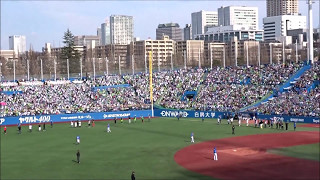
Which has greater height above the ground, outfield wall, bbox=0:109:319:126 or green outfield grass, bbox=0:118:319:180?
outfield wall, bbox=0:109:319:126

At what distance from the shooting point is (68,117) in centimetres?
6619

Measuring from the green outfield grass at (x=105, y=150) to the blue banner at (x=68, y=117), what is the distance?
616 cm

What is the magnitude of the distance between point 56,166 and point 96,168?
10.0 ft

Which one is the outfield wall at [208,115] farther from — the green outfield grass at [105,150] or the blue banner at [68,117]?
the green outfield grass at [105,150]

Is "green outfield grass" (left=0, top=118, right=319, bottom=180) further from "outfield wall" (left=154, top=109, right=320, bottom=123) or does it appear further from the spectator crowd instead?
the spectator crowd

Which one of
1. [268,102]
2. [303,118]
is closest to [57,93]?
[268,102]

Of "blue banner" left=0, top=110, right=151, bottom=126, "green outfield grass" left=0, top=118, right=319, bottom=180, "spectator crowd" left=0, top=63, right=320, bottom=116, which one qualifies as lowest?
"green outfield grass" left=0, top=118, right=319, bottom=180

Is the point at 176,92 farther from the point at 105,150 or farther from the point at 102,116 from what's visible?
the point at 105,150

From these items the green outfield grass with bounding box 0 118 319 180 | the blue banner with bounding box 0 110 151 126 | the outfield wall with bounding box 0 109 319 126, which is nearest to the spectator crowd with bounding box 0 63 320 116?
the outfield wall with bounding box 0 109 319 126

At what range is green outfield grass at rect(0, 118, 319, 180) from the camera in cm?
2945

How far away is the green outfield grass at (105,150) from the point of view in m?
29.5

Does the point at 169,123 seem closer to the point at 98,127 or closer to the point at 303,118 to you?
the point at 98,127

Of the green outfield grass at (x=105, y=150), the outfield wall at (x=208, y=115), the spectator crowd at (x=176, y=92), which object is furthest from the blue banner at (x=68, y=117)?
the green outfield grass at (x=105, y=150)

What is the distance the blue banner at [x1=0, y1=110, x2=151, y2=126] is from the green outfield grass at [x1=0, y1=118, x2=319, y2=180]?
6.16 meters
